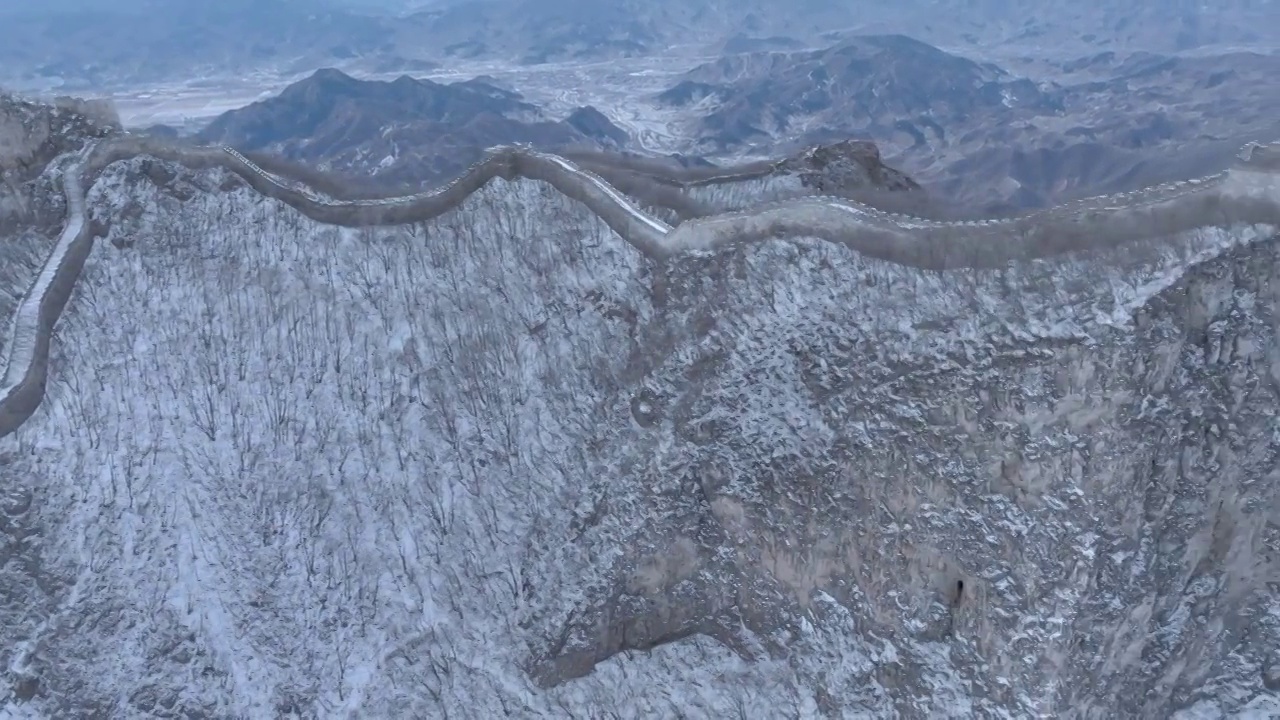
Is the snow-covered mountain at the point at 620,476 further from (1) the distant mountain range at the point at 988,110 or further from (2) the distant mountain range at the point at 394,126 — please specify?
(1) the distant mountain range at the point at 988,110

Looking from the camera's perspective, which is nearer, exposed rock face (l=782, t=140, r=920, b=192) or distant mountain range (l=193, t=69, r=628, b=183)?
exposed rock face (l=782, t=140, r=920, b=192)

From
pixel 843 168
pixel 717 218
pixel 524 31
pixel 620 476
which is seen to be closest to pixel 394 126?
pixel 843 168

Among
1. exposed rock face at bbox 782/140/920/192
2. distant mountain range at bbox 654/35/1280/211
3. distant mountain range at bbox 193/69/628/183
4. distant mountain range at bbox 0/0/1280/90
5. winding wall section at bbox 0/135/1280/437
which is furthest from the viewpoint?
distant mountain range at bbox 0/0/1280/90

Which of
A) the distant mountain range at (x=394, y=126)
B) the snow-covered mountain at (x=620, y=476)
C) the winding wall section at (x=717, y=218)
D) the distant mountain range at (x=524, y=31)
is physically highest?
the distant mountain range at (x=524, y=31)

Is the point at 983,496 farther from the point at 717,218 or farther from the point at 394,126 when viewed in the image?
the point at 394,126

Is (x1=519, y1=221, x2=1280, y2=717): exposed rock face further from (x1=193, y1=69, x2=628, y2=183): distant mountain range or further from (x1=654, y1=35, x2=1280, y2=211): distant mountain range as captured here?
(x1=193, y1=69, x2=628, y2=183): distant mountain range

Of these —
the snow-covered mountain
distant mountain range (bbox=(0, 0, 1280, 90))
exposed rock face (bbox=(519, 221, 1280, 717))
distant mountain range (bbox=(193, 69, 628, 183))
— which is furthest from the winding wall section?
distant mountain range (bbox=(0, 0, 1280, 90))

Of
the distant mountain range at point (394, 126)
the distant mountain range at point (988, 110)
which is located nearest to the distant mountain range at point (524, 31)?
the distant mountain range at point (988, 110)
